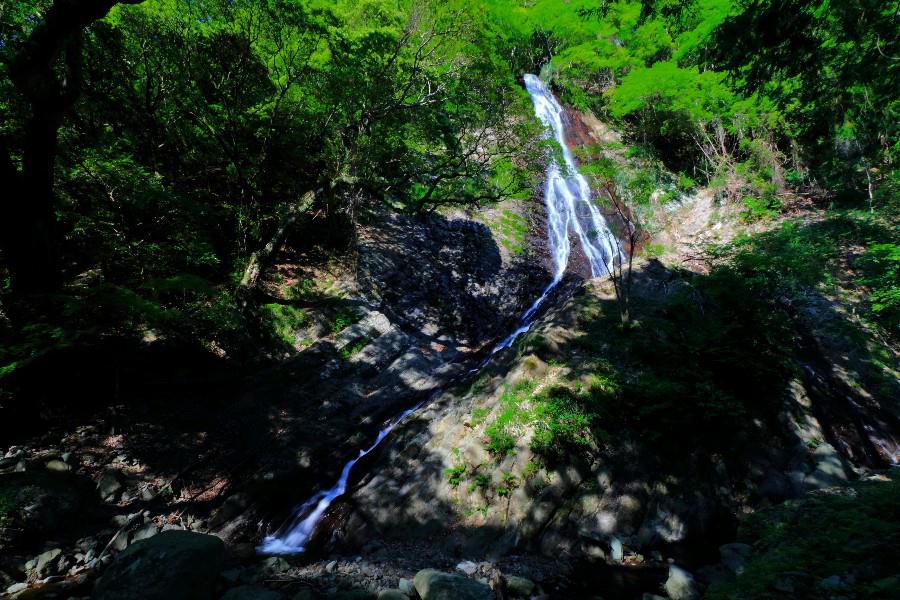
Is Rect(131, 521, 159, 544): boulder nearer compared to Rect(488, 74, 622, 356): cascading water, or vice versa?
Rect(131, 521, 159, 544): boulder

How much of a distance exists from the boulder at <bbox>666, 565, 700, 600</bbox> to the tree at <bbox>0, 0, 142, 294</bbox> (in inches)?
380

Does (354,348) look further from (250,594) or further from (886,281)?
(886,281)

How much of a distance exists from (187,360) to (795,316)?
675 inches

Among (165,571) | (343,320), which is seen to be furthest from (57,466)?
(343,320)

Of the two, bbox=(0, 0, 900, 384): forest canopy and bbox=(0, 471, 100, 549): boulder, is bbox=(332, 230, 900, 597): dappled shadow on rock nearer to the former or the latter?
bbox=(0, 471, 100, 549): boulder

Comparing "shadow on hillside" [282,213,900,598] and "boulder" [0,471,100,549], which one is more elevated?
"boulder" [0,471,100,549]

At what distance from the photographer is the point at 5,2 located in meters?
5.96

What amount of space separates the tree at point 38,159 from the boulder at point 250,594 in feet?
19.4

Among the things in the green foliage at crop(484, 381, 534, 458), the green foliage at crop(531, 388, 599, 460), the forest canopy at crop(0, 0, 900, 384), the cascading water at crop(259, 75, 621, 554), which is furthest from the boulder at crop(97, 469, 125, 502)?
the green foliage at crop(531, 388, 599, 460)

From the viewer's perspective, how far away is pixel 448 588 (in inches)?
130

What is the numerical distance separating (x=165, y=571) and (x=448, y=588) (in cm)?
259

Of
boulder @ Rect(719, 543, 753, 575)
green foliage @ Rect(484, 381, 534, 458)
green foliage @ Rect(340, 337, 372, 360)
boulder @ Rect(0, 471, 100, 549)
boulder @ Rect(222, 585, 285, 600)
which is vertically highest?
green foliage @ Rect(340, 337, 372, 360)

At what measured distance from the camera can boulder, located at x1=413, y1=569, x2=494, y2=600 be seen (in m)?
3.22

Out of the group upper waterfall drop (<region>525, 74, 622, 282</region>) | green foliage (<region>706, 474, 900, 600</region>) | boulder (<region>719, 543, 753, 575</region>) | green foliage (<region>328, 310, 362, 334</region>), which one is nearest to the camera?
green foliage (<region>706, 474, 900, 600</region>)
